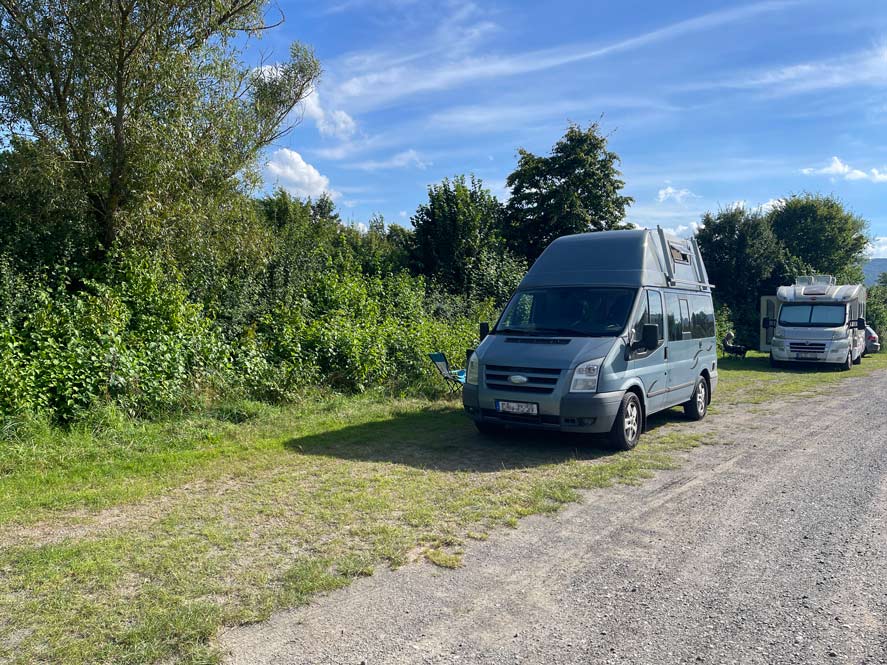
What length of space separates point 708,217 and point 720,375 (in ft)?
42.4

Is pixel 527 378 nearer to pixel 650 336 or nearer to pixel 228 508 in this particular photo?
pixel 650 336

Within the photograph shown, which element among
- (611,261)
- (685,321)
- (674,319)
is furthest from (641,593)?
(685,321)

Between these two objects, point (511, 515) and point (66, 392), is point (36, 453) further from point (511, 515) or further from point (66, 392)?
point (511, 515)

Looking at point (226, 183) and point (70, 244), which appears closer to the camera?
point (70, 244)

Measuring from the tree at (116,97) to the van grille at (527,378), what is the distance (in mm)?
6298

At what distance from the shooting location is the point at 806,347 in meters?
20.2

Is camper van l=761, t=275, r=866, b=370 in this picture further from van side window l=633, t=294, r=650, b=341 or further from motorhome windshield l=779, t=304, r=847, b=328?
van side window l=633, t=294, r=650, b=341

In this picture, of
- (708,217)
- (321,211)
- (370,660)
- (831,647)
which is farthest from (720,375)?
(321,211)

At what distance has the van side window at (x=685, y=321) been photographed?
33.1 feet

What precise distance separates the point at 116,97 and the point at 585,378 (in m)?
8.85

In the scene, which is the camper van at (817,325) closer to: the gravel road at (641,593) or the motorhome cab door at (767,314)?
the motorhome cab door at (767,314)

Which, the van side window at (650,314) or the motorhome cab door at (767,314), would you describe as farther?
the motorhome cab door at (767,314)

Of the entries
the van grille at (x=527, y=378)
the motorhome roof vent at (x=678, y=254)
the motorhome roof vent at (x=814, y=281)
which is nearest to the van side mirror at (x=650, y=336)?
the van grille at (x=527, y=378)

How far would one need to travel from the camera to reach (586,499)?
20.1 ft
